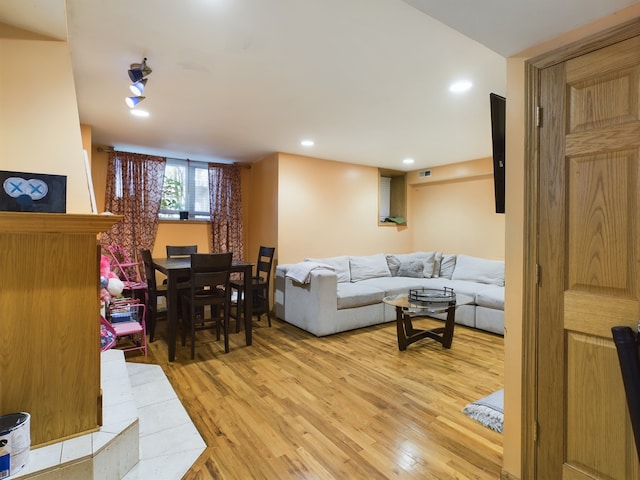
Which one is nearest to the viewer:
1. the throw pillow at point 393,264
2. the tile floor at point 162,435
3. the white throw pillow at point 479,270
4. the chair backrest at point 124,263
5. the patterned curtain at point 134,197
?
the tile floor at point 162,435

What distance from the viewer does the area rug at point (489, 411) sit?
7.03 feet

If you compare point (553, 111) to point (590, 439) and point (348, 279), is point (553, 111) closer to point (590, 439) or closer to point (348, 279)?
point (590, 439)

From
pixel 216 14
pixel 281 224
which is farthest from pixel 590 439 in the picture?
pixel 281 224

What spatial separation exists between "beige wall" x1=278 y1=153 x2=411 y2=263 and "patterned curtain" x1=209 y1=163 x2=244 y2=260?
1.10 m

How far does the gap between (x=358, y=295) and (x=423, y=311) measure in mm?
1031

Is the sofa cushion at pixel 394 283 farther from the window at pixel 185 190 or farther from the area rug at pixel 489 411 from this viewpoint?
the window at pixel 185 190

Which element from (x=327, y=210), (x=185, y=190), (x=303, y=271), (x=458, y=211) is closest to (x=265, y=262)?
(x=303, y=271)

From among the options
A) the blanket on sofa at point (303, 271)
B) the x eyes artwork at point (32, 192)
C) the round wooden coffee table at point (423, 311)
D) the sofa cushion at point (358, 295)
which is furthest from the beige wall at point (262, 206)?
the x eyes artwork at point (32, 192)

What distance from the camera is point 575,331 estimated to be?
1.45 metres

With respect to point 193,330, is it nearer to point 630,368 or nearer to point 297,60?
point 297,60

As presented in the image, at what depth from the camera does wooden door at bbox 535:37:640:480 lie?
1.31 meters

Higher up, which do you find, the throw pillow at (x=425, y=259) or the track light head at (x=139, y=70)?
the track light head at (x=139, y=70)

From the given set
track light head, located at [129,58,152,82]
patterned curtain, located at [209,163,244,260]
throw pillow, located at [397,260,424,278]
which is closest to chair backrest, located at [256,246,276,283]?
patterned curtain, located at [209,163,244,260]

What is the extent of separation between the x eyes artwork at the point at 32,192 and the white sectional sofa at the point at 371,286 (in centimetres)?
269
